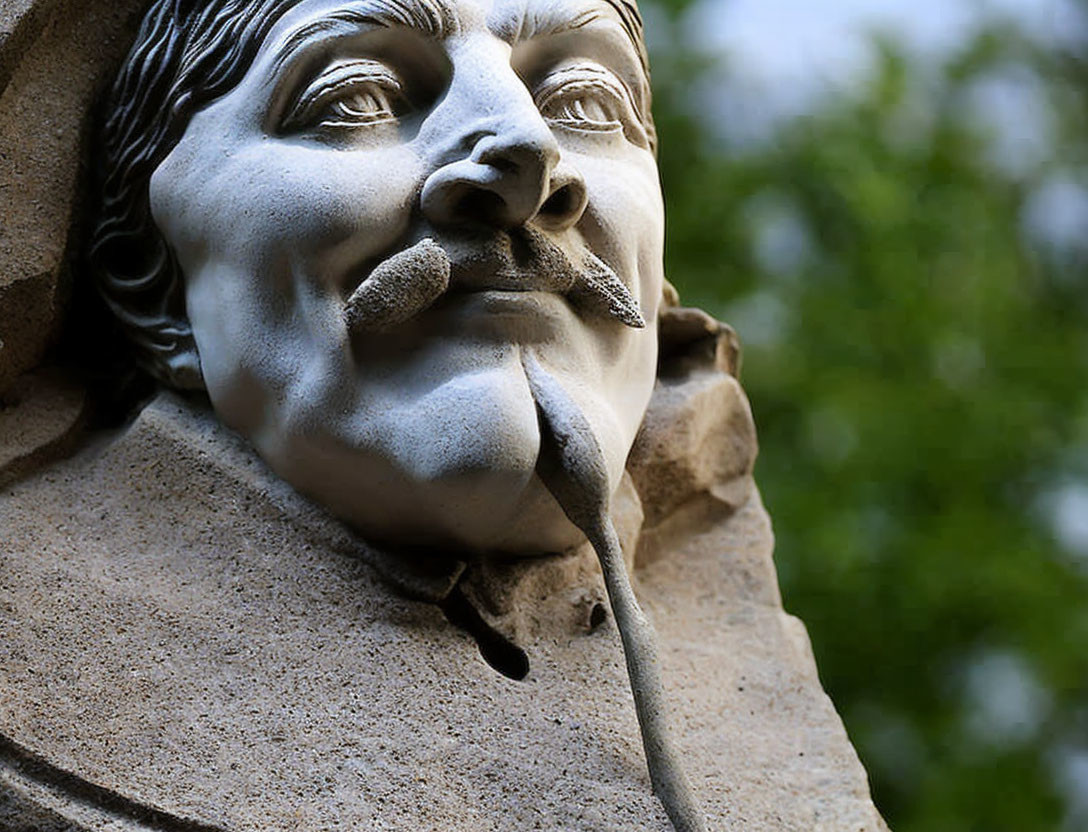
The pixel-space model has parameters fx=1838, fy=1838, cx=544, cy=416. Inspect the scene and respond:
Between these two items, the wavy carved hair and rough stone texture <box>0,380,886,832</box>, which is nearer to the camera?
rough stone texture <box>0,380,886,832</box>

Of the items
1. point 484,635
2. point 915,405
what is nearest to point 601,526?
point 484,635

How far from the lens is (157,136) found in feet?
5.67

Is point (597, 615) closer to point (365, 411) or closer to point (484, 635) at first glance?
point (484, 635)

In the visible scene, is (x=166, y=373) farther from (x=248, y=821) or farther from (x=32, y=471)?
(x=248, y=821)

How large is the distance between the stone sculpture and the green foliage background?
1904 mm

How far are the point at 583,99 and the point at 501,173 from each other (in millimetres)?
215

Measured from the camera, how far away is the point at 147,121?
5.72 ft

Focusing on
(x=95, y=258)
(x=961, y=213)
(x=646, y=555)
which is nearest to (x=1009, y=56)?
(x=961, y=213)

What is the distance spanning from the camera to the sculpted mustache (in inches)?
60.7

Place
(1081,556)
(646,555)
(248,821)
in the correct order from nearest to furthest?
1. (248,821)
2. (646,555)
3. (1081,556)

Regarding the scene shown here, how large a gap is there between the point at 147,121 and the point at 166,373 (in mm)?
240

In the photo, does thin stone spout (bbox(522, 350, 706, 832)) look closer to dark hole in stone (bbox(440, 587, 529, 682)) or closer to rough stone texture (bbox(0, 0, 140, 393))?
dark hole in stone (bbox(440, 587, 529, 682))

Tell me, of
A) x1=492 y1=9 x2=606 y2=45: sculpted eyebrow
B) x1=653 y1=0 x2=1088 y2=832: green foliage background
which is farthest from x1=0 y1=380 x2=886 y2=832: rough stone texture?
x1=653 y1=0 x2=1088 y2=832: green foliage background

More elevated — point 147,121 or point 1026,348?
point 147,121
